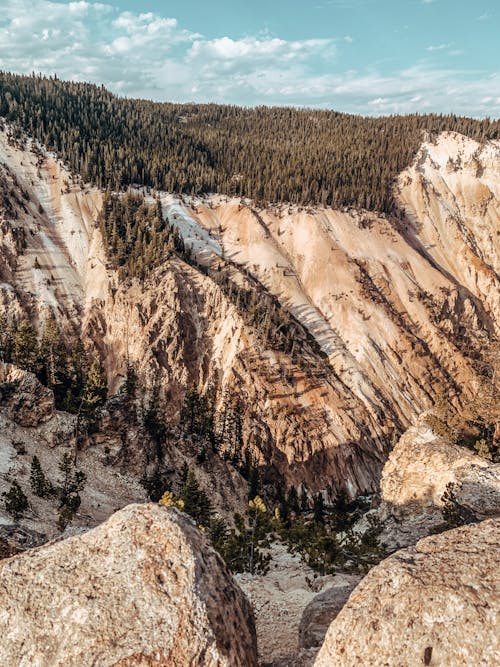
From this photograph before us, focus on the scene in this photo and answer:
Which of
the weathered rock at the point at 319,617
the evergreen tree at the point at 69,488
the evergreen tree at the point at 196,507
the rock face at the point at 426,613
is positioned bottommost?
the evergreen tree at the point at 196,507

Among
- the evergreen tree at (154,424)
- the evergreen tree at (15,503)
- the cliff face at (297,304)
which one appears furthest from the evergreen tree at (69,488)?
the cliff face at (297,304)

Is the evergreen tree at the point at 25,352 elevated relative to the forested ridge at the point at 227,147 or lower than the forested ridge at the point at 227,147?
lower

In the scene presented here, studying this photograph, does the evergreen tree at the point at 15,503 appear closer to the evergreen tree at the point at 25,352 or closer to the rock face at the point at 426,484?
the evergreen tree at the point at 25,352

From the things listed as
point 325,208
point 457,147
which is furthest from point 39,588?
point 457,147

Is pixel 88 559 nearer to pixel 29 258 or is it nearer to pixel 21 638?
pixel 21 638

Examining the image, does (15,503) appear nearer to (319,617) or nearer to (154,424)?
(154,424)

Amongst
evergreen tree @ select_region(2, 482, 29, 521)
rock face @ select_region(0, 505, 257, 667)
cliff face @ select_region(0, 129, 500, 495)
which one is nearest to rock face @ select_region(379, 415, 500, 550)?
rock face @ select_region(0, 505, 257, 667)
